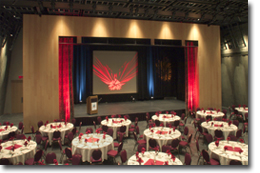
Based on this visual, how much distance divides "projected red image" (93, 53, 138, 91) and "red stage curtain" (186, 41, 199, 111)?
16.6ft

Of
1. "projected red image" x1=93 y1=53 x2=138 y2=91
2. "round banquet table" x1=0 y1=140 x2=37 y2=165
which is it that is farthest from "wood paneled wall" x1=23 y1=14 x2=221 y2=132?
"projected red image" x1=93 y1=53 x2=138 y2=91

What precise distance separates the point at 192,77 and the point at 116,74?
5.96m

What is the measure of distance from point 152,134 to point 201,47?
7.14 m

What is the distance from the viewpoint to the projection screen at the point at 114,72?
47.6 feet

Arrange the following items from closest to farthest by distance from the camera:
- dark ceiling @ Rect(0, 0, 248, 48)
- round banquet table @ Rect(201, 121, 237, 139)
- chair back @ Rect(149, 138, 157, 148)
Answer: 1. chair back @ Rect(149, 138, 157, 148)
2. round banquet table @ Rect(201, 121, 237, 139)
3. dark ceiling @ Rect(0, 0, 248, 48)

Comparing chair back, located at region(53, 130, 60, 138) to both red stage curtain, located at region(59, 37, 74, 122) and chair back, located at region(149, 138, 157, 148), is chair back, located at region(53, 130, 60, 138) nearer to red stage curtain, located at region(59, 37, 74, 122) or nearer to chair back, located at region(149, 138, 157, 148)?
red stage curtain, located at region(59, 37, 74, 122)

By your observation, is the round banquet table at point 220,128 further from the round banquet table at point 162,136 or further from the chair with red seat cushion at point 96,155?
the chair with red seat cushion at point 96,155

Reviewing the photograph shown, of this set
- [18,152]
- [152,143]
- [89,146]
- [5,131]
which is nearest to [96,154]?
[89,146]

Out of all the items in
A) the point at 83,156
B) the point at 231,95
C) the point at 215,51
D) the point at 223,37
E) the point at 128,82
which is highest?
the point at 223,37

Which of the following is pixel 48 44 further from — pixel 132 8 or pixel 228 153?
pixel 228 153

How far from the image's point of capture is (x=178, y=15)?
9.99 m

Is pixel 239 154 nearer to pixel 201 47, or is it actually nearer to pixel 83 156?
pixel 83 156

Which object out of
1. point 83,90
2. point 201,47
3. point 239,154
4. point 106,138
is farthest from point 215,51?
point 83,90

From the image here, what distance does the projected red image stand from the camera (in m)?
14.5
